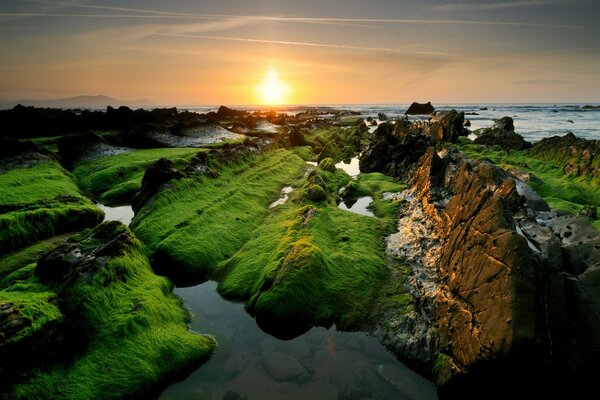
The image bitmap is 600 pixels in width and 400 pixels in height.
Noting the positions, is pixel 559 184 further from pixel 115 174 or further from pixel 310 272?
pixel 115 174

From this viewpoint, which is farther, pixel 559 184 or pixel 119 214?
pixel 559 184

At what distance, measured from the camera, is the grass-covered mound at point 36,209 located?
16.2 m

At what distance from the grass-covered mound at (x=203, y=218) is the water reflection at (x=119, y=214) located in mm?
1586

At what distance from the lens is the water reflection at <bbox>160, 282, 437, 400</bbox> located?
8789mm

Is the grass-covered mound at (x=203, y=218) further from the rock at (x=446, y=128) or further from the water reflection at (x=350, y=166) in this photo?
the rock at (x=446, y=128)

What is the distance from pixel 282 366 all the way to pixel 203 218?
36.9 ft

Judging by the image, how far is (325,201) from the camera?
23219 millimetres

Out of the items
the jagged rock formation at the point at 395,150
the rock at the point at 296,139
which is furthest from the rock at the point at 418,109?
the jagged rock formation at the point at 395,150

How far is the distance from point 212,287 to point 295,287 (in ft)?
13.2

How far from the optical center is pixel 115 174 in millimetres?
29859

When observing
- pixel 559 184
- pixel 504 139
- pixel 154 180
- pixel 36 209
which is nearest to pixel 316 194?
pixel 154 180

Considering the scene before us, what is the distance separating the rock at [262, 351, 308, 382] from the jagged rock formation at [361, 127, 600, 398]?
300cm

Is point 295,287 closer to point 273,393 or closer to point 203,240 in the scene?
point 273,393

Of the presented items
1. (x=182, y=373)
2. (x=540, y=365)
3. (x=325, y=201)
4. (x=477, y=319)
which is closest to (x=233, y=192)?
(x=325, y=201)
